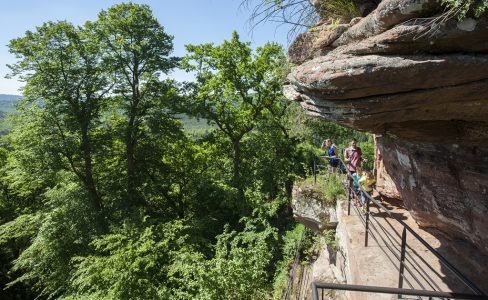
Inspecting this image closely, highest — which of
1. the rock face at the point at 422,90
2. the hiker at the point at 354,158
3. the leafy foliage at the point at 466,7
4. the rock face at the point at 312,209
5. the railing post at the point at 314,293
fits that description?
the leafy foliage at the point at 466,7

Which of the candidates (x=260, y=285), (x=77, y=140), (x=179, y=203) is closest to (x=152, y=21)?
(x=77, y=140)

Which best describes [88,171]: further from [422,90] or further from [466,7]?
[466,7]

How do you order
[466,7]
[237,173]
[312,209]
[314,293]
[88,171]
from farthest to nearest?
[237,173] → [88,171] → [312,209] → [314,293] → [466,7]

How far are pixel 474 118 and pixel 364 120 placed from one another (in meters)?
1.50

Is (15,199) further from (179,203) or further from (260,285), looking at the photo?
(260,285)

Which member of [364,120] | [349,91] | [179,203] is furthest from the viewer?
[179,203]

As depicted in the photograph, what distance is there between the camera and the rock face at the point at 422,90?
3297mm

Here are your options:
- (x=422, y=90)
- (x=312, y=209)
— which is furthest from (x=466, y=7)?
(x=312, y=209)

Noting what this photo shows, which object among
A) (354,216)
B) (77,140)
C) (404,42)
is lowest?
(354,216)

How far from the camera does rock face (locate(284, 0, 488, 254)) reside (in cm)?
330

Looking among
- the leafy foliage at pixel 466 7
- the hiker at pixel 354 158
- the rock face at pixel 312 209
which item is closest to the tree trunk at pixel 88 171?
the rock face at pixel 312 209

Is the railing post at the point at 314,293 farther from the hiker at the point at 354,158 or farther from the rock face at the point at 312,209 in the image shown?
the rock face at the point at 312,209

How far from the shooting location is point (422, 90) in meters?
3.61

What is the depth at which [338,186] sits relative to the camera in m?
11.1
